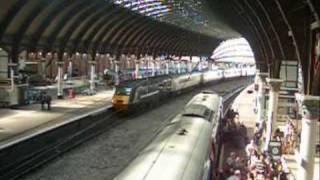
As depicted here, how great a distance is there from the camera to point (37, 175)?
25.1 m

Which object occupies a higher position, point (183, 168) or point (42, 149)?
point (183, 168)

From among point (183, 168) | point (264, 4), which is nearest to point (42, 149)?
point (264, 4)

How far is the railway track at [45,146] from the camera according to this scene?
25.1 m

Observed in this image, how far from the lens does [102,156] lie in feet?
99.0

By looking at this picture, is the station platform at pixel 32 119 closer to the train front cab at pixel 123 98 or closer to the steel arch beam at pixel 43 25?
the train front cab at pixel 123 98

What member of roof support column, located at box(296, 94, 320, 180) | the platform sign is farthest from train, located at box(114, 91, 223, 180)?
the platform sign

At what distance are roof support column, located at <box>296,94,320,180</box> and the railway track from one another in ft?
39.0

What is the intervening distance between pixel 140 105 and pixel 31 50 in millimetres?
10495

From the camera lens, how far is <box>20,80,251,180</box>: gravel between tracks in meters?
25.4

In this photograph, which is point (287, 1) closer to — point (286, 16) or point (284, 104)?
point (286, 16)

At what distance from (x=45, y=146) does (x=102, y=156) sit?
9.96 feet

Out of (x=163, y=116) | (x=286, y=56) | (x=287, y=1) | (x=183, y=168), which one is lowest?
(x=163, y=116)

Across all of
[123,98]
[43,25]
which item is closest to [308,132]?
[123,98]

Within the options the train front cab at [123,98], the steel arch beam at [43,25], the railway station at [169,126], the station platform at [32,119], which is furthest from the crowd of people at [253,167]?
the steel arch beam at [43,25]
